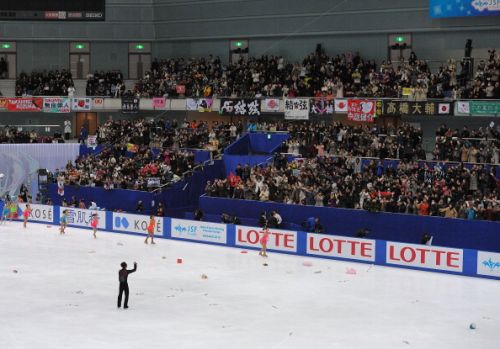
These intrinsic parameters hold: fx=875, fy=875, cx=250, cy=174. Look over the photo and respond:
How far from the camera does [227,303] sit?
28.2 metres

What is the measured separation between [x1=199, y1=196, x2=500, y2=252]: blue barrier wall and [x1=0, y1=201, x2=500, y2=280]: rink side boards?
238 cm

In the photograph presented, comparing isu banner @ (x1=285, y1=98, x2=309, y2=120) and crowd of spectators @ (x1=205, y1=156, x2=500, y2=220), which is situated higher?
isu banner @ (x1=285, y1=98, x2=309, y2=120)

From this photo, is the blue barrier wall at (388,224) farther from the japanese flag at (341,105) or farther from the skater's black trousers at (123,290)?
the skater's black trousers at (123,290)

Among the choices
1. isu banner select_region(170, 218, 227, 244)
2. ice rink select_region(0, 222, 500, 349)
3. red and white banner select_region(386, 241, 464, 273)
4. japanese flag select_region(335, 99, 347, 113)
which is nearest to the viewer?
ice rink select_region(0, 222, 500, 349)

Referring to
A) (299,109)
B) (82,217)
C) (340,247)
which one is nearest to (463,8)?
(299,109)

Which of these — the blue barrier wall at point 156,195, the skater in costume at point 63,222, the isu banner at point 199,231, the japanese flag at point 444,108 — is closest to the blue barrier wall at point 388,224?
the isu banner at point 199,231

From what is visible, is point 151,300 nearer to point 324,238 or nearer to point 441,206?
point 324,238

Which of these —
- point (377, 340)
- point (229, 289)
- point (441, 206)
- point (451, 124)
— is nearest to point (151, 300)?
point (229, 289)

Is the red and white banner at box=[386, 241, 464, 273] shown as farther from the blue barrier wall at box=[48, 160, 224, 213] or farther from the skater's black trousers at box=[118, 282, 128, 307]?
the blue barrier wall at box=[48, 160, 224, 213]

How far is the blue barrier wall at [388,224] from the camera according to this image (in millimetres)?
35219

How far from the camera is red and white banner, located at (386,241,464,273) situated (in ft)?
109

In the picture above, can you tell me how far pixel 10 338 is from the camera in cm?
2355

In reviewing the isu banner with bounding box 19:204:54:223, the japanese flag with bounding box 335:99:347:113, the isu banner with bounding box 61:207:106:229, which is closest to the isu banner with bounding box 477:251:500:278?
the japanese flag with bounding box 335:99:347:113

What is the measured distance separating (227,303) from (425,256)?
31.1ft
